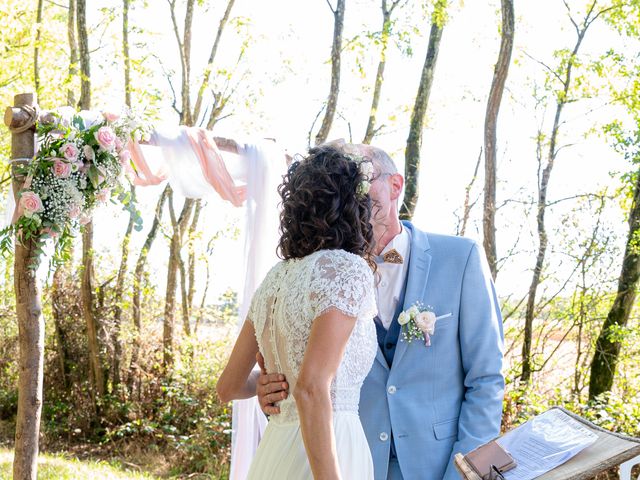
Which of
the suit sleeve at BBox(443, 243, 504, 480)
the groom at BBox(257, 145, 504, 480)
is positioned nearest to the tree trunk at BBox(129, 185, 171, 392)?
the groom at BBox(257, 145, 504, 480)

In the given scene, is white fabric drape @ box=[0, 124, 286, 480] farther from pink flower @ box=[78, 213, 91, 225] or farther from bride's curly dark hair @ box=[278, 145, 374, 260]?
bride's curly dark hair @ box=[278, 145, 374, 260]

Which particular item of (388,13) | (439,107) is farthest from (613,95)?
(439,107)

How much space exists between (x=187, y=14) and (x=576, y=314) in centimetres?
611

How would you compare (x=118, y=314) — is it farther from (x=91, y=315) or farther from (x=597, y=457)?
(x=597, y=457)

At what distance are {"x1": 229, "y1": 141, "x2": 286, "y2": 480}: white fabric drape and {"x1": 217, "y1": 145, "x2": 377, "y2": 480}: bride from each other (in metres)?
1.80

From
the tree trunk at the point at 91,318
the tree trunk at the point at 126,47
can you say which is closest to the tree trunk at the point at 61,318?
the tree trunk at the point at 91,318

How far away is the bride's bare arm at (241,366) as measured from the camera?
2.38 meters

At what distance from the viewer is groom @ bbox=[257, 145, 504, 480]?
2.61 meters

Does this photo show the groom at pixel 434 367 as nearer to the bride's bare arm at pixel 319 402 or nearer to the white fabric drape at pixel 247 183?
the bride's bare arm at pixel 319 402

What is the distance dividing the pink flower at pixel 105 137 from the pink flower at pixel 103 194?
214mm

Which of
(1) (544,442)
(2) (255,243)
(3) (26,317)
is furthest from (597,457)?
(3) (26,317)

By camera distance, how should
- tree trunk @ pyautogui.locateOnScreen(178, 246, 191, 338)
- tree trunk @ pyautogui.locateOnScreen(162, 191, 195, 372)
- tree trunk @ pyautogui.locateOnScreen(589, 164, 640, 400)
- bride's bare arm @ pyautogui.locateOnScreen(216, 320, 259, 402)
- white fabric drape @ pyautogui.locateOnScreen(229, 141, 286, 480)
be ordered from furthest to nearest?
tree trunk @ pyautogui.locateOnScreen(178, 246, 191, 338), tree trunk @ pyautogui.locateOnScreen(162, 191, 195, 372), tree trunk @ pyautogui.locateOnScreen(589, 164, 640, 400), white fabric drape @ pyautogui.locateOnScreen(229, 141, 286, 480), bride's bare arm @ pyautogui.locateOnScreen(216, 320, 259, 402)

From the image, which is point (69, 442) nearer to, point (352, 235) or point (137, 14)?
point (137, 14)

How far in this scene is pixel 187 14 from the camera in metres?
10.0
